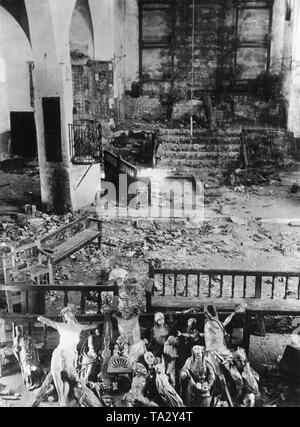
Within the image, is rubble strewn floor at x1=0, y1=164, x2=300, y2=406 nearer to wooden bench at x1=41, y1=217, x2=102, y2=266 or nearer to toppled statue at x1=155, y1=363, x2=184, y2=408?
wooden bench at x1=41, y1=217, x2=102, y2=266

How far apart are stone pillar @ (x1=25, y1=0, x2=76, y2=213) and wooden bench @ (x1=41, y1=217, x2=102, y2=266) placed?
6.16ft

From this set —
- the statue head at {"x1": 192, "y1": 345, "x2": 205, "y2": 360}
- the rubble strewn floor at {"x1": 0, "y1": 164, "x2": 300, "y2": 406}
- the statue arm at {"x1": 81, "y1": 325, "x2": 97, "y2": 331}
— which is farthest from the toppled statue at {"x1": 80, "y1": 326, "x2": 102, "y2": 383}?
the rubble strewn floor at {"x1": 0, "y1": 164, "x2": 300, "y2": 406}

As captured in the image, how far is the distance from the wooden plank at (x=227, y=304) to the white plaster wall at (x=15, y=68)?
1191 centimetres

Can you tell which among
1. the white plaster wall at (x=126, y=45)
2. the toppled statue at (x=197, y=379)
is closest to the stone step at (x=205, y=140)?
the white plaster wall at (x=126, y=45)

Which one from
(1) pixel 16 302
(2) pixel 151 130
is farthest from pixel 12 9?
(1) pixel 16 302

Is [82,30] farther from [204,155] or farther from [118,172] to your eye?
[204,155]

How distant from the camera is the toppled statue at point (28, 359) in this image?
19.9 ft

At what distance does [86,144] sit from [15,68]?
6.51 meters

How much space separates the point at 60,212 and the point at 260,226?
16.5ft

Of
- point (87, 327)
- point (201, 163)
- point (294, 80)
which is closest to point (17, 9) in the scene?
point (201, 163)

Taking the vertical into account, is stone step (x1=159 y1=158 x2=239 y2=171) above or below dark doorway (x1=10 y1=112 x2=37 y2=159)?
below

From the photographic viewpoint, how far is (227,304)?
7172 mm

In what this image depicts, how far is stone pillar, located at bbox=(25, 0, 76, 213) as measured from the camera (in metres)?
11.1
